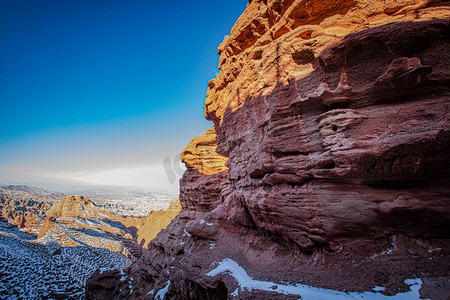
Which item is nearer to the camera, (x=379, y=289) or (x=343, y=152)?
(x=379, y=289)

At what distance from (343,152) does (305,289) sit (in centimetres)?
510

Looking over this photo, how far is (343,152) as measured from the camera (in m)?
6.67

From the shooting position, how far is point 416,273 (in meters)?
5.32

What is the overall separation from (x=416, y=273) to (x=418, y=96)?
5.87 meters

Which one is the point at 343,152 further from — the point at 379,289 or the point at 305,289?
the point at 305,289

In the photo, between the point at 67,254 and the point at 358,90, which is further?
the point at 67,254

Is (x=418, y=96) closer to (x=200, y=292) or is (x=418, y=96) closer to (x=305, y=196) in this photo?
(x=305, y=196)

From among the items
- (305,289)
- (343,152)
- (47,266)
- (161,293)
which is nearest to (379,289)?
(305,289)

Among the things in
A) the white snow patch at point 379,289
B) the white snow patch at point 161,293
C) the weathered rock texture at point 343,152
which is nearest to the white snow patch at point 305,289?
the white snow patch at point 379,289

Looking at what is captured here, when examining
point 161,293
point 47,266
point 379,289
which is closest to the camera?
point 379,289

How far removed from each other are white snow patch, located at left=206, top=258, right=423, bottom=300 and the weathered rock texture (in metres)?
0.26

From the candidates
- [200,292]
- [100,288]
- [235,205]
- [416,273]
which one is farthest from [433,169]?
[100,288]

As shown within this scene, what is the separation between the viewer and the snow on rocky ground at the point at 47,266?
2183cm

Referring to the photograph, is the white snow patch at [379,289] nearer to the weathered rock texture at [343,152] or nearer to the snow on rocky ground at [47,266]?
Result: the weathered rock texture at [343,152]
